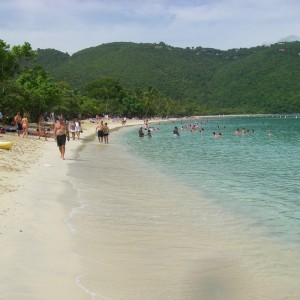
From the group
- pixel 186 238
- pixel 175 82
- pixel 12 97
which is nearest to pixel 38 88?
pixel 12 97

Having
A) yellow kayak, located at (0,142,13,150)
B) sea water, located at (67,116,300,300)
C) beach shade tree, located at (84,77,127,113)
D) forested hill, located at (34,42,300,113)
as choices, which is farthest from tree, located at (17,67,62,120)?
forested hill, located at (34,42,300,113)

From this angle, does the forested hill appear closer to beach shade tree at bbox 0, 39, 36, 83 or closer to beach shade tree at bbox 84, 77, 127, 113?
beach shade tree at bbox 84, 77, 127, 113

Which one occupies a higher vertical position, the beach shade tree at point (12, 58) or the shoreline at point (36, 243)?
the beach shade tree at point (12, 58)

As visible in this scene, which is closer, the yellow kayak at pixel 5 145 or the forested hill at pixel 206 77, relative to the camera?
the yellow kayak at pixel 5 145

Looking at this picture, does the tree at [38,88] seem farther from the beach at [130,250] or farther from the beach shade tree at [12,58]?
the beach at [130,250]

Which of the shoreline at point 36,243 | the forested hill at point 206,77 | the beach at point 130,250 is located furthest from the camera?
the forested hill at point 206,77

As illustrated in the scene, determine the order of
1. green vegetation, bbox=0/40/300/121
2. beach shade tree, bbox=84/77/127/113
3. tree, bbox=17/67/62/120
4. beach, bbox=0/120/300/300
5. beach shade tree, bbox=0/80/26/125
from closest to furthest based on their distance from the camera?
beach, bbox=0/120/300/300
beach shade tree, bbox=0/80/26/125
tree, bbox=17/67/62/120
beach shade tree, bbox=84/77/127/113
green vegetation, bbox=0/40/300/121

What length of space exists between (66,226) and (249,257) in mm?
3035

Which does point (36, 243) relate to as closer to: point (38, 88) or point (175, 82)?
point (38, 88)

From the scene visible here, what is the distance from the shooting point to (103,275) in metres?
5.34

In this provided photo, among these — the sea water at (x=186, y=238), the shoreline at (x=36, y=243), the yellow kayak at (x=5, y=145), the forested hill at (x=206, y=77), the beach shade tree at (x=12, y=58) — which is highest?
the forested hill at (x=206, y=77)

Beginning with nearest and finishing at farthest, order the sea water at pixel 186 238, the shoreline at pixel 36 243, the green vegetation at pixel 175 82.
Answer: the shoreline at pixel 36 243
the sea water at pixel 186 238
the green vegetation at pixel 175 82

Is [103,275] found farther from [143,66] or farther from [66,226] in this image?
[143,66]

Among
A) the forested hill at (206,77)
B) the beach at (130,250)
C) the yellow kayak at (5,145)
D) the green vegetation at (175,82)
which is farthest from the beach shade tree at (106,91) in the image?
the beach at (130,250)
